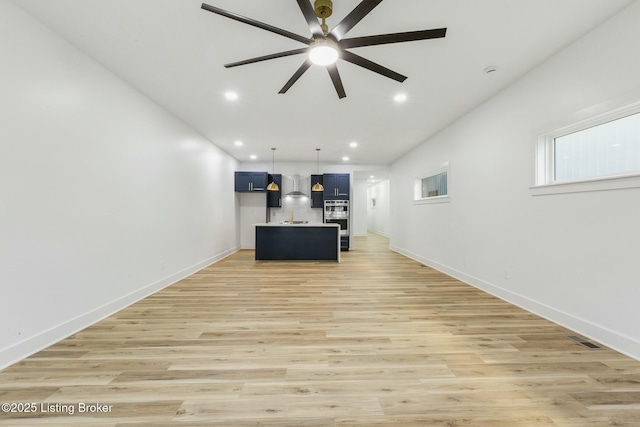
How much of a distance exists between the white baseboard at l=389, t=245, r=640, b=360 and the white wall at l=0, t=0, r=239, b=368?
4899mm

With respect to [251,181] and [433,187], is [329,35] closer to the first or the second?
[433,187]

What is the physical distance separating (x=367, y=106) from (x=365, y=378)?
3622 mm

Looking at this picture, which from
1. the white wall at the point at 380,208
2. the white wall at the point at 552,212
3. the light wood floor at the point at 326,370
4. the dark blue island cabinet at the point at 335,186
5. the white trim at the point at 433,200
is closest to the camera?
the light wood floor at the point at 326,370

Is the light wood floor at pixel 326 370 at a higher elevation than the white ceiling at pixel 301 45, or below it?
below

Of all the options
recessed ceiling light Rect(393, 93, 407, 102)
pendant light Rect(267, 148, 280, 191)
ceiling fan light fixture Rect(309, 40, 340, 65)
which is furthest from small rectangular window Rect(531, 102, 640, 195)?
pendant light Rect(267, 148, 280, 191)

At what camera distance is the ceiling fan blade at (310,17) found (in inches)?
60.9

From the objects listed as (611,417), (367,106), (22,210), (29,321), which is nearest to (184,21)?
(22,210)

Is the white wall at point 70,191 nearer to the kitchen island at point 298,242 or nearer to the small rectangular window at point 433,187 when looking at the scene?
the kitchen island at point 298,242

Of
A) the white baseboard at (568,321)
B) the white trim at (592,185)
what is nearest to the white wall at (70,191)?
the white baseboard at (568,321)

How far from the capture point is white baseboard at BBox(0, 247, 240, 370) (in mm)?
1887

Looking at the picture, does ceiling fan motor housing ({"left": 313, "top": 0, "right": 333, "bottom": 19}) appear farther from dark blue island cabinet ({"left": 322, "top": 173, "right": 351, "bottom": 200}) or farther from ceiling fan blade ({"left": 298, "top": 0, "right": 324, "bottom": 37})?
dark blue island cabinet ({"left": 322, "top": 173, "right": 351, "bottom": 200})

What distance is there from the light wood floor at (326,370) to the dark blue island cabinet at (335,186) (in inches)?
190

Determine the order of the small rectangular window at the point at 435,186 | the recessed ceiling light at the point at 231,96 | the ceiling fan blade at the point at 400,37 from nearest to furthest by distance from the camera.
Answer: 1. the ceiling fan blade at the point at 400,37
2. the recessed ceiling light at the point at 231,96
3. the small rectangular window at the point at 435,186

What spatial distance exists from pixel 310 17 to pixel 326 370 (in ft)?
8.26
